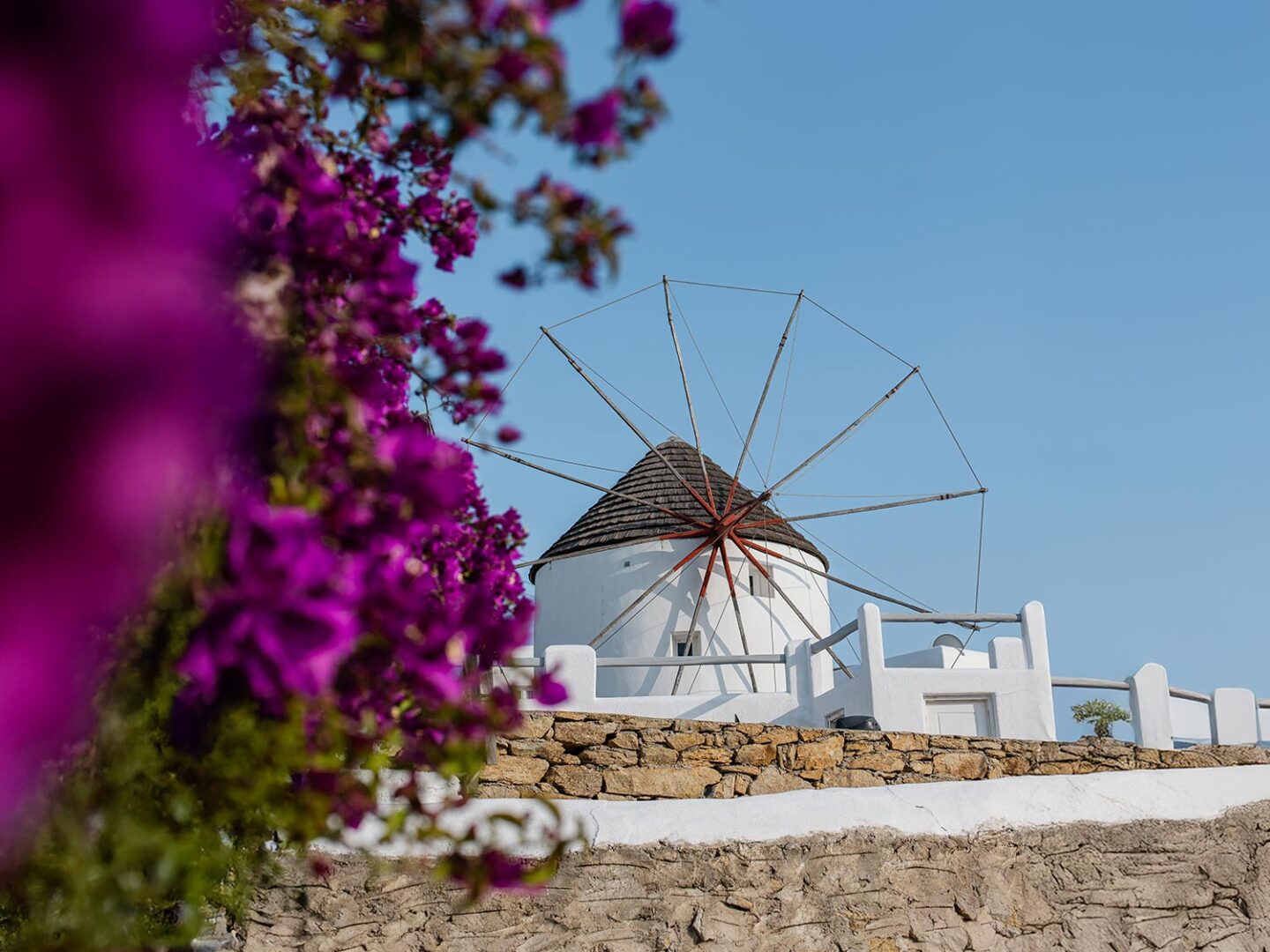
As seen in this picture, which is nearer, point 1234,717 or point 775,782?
point 775,782

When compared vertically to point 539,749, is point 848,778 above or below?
below

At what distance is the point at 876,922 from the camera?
279 inches

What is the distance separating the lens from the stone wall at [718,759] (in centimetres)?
839

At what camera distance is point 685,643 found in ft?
54.2

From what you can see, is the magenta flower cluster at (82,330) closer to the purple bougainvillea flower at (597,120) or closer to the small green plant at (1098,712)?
the purple bougainvillea flower at (597,120)

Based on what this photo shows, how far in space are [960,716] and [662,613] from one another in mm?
6288

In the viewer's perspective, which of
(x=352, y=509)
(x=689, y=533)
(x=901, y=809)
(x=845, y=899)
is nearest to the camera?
(x=352, y=509)

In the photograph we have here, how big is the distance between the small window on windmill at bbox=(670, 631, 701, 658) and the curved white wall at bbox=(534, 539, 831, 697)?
0.24 ft

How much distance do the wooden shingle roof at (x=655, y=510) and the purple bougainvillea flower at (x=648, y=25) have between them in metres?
15.9

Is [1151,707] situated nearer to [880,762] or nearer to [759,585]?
[880,762]

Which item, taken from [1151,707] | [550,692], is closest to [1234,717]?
[1151,707]

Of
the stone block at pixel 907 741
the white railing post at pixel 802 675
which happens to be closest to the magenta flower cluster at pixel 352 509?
the stone block at pixel 907 741

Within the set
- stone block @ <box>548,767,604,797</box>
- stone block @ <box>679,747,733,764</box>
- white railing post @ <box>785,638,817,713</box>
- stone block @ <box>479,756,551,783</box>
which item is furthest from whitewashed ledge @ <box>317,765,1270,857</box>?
white railing post @ <box>785,638,817,713</box>

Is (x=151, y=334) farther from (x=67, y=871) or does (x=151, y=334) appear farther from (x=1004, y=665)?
(x=1004, y=665)
